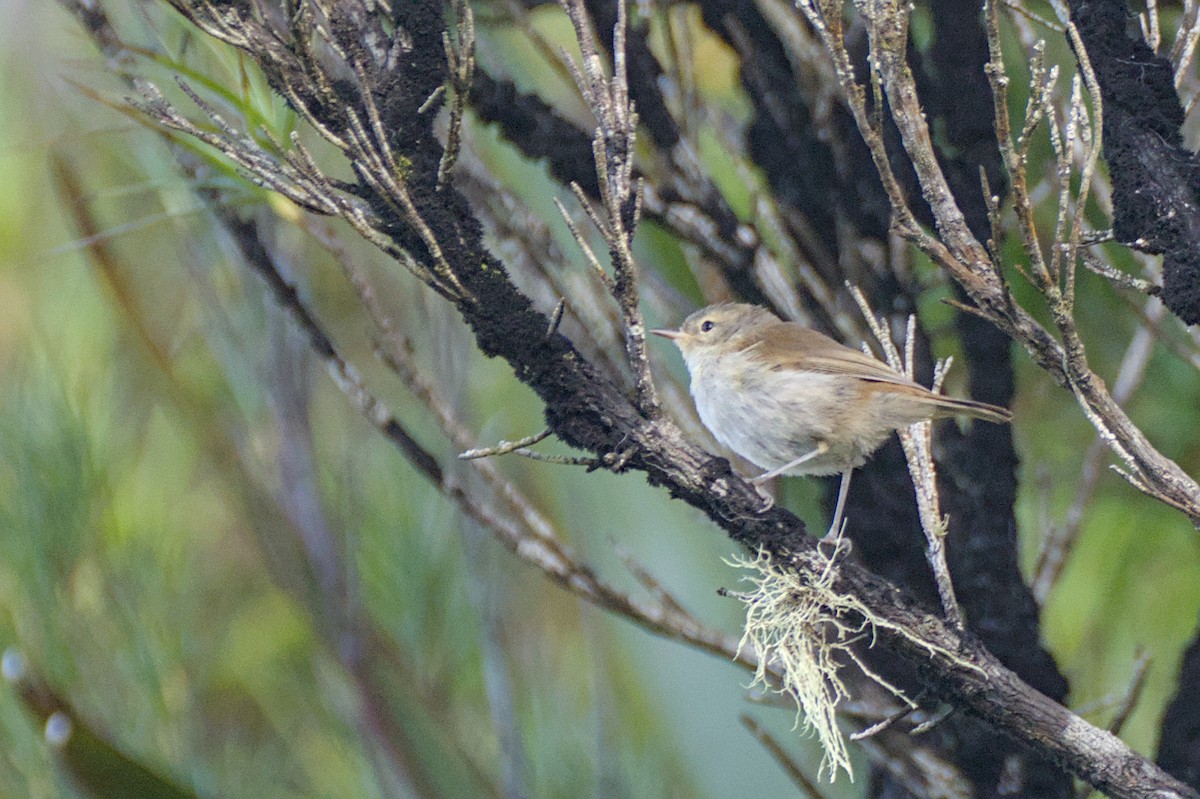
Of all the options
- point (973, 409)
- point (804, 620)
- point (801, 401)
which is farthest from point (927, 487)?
point (801, 401)

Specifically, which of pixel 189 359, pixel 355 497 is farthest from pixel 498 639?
pixel 189 359

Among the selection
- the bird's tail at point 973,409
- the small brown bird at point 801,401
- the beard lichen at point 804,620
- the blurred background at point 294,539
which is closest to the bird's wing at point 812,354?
the small brown bird at point 801,401

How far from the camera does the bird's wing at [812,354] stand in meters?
2.06

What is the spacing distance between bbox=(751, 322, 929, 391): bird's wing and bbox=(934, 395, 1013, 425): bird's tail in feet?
0.36

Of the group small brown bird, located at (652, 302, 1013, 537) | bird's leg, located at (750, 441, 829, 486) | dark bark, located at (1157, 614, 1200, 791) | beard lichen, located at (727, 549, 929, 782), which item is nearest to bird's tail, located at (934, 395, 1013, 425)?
small brown bird, located at (652, 302, 1013, 537)

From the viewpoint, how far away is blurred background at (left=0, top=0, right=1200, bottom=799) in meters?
2.08

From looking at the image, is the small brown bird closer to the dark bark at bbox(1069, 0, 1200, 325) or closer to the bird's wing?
the bird's wing

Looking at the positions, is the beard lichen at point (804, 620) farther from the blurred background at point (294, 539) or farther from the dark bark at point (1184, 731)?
the dark bark at point (1184, 731)

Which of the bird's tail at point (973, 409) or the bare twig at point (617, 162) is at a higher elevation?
the bare twig at point (617, 162)

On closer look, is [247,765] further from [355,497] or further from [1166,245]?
[1166,245]

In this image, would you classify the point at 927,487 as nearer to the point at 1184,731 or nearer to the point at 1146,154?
the point at 1146,154

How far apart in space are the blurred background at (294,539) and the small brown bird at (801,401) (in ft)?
1.00

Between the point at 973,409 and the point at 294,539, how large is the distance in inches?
59.1

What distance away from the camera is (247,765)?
2.32 m
